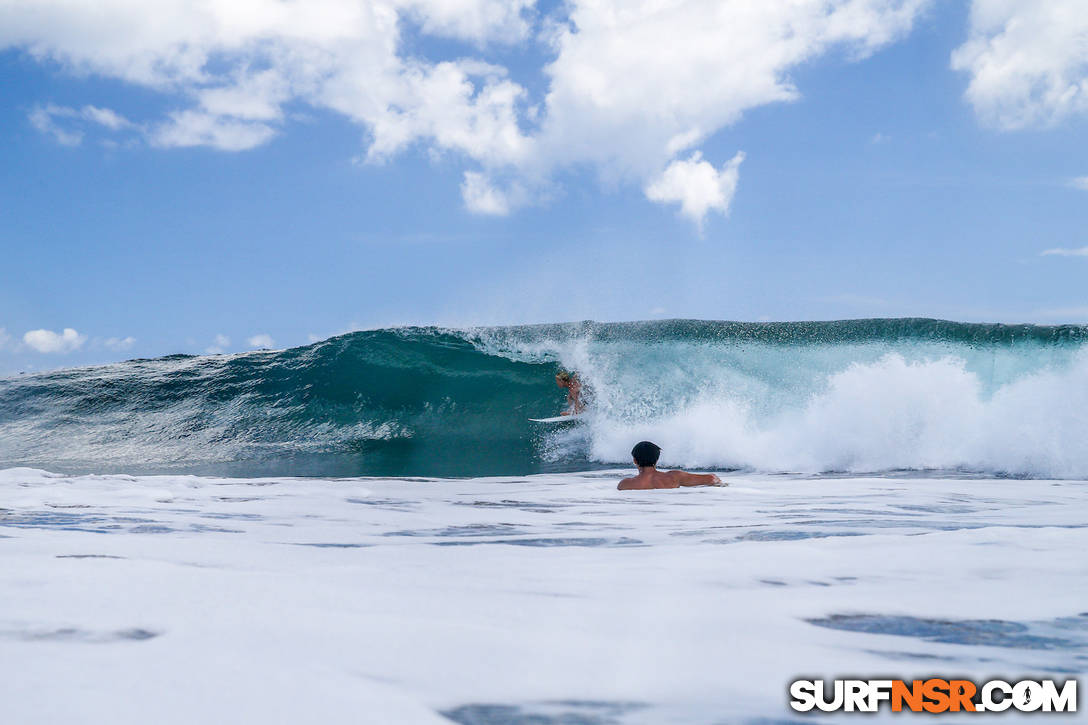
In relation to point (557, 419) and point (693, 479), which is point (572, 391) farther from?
point (693, 479)

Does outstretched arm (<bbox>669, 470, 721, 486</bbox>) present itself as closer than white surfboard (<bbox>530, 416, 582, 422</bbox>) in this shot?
Yes

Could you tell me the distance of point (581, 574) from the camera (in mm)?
2691

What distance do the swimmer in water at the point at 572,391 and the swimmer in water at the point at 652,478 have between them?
228 inches

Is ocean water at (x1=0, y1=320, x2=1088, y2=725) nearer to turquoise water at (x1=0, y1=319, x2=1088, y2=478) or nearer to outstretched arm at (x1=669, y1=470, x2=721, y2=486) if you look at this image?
turquoise water at (x1=0, y1=319, x2=1088, y2=478)

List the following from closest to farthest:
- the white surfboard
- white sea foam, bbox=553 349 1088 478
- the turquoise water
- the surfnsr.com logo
→ the surfnsr.com logo
white sea foam, bbox=553 349 1088 478
the turquoise water
the white surfboard

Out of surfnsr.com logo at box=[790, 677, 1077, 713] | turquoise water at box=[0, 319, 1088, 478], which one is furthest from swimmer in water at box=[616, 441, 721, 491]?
surfnsr.com logo at box=[790, 677, 1077, 713]

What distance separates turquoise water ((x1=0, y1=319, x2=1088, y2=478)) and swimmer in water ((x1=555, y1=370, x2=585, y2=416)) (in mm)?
231

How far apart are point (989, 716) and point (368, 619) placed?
133 cm

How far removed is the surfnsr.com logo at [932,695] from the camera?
4.77 ft

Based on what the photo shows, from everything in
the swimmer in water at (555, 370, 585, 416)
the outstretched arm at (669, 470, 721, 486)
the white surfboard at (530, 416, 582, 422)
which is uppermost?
the swimmer in water at (555, 370, 585, 416)

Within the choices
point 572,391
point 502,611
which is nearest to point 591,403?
point 572,391

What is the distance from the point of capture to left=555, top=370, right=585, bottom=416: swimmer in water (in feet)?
40.7

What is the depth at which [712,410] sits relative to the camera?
1145 cm

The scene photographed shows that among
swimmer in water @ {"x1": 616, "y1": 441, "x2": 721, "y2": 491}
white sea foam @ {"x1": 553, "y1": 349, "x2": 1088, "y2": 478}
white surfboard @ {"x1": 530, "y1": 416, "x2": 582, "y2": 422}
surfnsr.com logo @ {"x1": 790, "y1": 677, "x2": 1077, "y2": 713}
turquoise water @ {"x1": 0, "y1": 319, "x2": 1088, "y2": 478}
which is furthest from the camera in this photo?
white surfboard @ {"x1": 530, "y1": 416, "x2": 582, "y2": 422}
